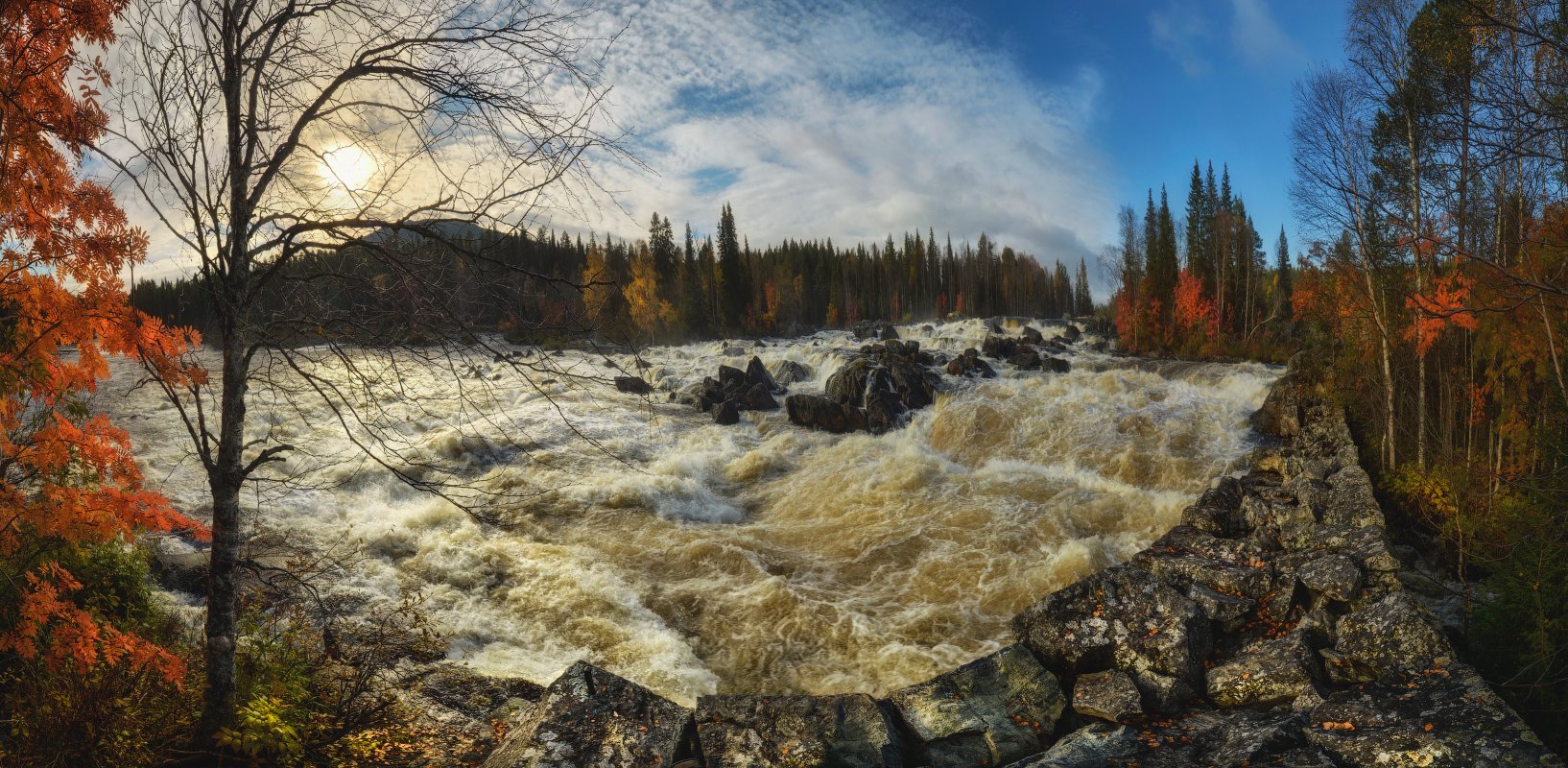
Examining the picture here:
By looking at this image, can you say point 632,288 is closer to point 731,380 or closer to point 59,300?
point 731,380

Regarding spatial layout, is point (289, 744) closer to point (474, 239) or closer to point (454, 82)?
point (474, 239)

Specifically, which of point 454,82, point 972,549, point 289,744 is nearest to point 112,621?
point 289,744

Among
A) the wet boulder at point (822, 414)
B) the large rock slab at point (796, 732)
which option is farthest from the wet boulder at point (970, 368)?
the large rock slab at point (796, 732)

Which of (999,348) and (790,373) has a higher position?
(999,348)

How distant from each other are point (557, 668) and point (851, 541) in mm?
6115

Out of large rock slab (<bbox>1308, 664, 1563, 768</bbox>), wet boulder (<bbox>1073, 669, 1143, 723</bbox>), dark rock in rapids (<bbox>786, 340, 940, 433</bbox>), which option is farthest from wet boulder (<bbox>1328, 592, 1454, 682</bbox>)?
dark rock in rapids (<bbox>786, 340, 940, 433</bbox>)

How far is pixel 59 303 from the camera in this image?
4492 mm

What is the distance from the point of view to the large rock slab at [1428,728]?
4.29m

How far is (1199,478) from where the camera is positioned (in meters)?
14.8

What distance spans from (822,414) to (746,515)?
667 cm

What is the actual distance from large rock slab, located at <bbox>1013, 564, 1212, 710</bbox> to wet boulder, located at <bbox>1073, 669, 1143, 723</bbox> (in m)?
0.25

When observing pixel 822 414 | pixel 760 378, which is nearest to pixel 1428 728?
pixel 822 414

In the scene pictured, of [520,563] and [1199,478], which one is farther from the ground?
[1199,478]

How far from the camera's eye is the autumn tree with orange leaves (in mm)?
4273
